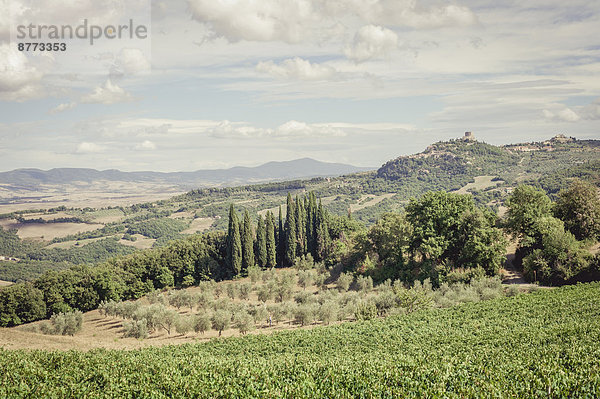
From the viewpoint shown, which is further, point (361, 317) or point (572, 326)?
point (361, 317)

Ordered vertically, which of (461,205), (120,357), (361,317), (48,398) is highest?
(461,205)

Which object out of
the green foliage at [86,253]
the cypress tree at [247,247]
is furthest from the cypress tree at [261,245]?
the green foliage at [86,253]

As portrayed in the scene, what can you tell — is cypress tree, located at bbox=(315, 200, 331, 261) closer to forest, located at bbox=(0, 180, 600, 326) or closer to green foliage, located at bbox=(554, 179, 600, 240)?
forest, located at bbox=(0, 180, 600, 326)

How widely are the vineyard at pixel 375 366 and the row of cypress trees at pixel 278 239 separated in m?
42.0

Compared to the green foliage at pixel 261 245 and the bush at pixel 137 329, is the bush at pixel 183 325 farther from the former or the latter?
the green foliage at pixel 261 245

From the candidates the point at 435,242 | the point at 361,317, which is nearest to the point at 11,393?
the point at 361,317

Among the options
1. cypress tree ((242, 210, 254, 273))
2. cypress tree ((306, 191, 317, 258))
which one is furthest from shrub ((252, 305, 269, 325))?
cypress tree ((306, 191, 317, 258))

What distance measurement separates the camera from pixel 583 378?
1620 centimetres

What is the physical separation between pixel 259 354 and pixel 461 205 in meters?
38.2

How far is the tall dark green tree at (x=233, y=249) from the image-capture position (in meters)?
74.4

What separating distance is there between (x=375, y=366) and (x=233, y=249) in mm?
56151

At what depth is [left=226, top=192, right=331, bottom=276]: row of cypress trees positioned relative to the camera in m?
75.9

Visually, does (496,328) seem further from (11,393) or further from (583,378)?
(11,393)

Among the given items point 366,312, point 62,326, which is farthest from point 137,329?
point 366,312
